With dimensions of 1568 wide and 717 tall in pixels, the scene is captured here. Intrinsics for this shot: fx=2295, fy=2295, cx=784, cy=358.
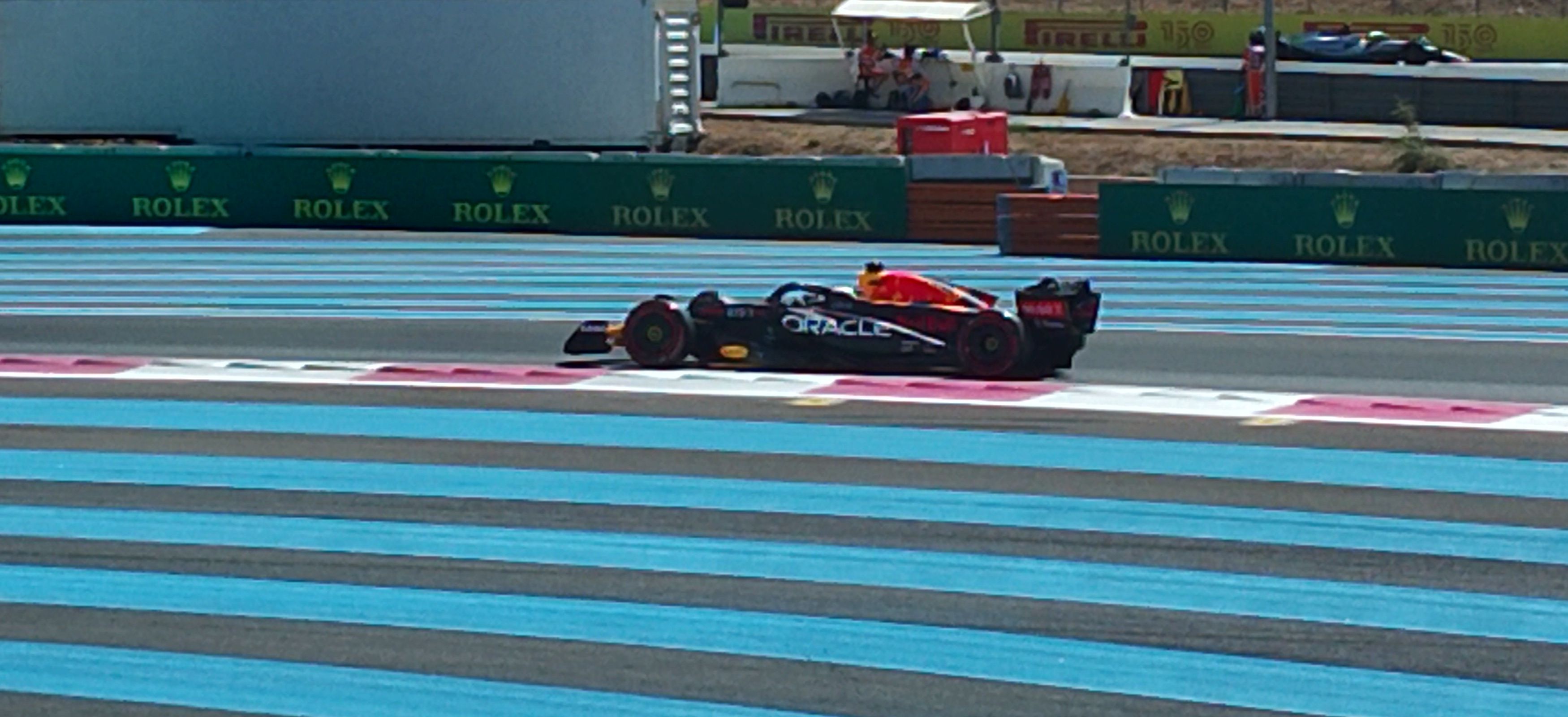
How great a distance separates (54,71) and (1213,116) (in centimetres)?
2064

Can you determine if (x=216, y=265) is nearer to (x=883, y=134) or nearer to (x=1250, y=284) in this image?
(x=1250, y=284)

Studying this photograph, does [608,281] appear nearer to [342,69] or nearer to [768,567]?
[342,69]

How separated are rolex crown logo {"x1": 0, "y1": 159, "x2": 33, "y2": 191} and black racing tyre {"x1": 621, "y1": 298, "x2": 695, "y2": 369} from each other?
1433cm

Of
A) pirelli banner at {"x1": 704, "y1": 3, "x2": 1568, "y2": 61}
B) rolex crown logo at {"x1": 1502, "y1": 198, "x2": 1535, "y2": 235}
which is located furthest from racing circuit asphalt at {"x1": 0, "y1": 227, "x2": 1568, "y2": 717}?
pirelli banner at {"x1": 704, "y1": 3, "x2": 1568, "y2": 61}

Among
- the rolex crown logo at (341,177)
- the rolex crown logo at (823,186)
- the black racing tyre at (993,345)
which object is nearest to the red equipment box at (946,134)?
the rolex crown logo at (823,186)

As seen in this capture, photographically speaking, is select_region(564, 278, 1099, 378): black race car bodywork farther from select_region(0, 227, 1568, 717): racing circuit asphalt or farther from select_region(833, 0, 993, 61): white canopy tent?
select_region(833, 0, 993, 61): white canopy tent

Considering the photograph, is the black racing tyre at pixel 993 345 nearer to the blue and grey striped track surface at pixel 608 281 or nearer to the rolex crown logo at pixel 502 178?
the blue and grey striped track surface at pixel 608 281

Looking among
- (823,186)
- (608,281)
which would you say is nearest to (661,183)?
(823,186)

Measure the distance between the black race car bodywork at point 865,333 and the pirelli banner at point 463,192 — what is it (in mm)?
9596

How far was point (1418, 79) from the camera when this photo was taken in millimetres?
40688

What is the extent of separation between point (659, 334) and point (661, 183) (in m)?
10.3

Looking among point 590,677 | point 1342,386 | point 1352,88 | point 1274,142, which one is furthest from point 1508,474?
point 1352,88

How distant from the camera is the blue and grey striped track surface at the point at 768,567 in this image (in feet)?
29.5

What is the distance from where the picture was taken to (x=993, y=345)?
1577cm
